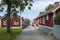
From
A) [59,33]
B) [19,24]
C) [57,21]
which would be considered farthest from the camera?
[19,24]

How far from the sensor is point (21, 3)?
38719mm

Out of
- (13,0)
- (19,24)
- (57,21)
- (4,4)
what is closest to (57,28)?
(57,21)

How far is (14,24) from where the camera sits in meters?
71.2

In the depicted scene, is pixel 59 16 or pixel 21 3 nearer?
pixel 59 16

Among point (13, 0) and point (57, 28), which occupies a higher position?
point (13, 0)

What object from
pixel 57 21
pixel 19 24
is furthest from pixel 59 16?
pixel 19 24

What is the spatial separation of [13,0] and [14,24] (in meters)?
35.2

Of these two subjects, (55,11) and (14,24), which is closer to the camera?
(55,11)

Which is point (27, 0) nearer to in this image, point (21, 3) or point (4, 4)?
point (21, 3)

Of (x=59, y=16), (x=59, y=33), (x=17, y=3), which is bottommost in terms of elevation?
(x=59, y=33)

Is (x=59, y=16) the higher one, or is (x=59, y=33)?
(x=59, y=16)

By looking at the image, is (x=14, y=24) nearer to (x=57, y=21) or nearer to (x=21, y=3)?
(x=21, y=3)

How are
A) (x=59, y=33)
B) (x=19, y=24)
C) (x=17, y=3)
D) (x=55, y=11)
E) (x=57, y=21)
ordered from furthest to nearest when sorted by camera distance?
(x=19, y=24) < (x=17, y=3) < (x=55, y=11) < (x=57, y=21) < (x=59, y=33)

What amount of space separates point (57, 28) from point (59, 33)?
115 centimetres
